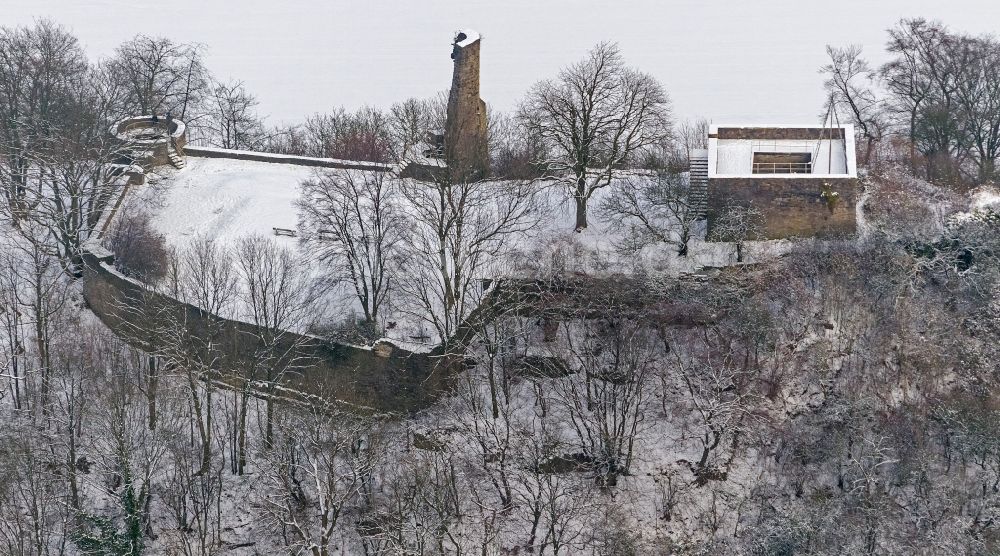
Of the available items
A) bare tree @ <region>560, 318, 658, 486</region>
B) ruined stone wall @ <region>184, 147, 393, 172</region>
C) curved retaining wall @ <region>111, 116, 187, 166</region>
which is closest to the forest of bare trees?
bare tree @ <region>560, 318, 658, 486</region>

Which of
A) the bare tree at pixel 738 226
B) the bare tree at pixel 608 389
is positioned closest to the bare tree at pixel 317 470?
the bare tree at pixel 608 389

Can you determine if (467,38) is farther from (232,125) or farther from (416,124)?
(232,125)

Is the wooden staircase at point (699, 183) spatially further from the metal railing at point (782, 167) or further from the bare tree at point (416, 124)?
the bare tree at point (416, 124)

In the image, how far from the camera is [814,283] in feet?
162

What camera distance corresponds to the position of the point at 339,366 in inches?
1887

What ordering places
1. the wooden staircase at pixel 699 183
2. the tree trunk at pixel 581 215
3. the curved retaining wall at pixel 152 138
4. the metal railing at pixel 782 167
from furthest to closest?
the curved retaining wall at pixel 152 138, the metal railing at pixel 782 167, the tree trunk at pixel 581 215, the wooden staircase at pixel 699 183

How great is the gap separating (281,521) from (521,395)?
8310mm

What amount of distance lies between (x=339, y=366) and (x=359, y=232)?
5.37 m

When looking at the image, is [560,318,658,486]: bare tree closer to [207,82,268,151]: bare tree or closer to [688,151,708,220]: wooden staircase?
[688,151,708,220]: wooden staircase

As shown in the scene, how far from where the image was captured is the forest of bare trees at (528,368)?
45.1 m

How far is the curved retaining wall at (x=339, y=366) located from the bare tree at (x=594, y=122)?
804 centimetres


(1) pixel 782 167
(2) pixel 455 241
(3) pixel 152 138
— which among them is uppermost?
(3) pixel 152 138

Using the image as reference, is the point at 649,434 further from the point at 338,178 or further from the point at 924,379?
the point at 338,178

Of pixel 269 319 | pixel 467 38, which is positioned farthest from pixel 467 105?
pixel 269 319
